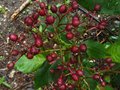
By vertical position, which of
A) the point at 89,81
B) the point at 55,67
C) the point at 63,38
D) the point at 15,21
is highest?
the point at 63,38

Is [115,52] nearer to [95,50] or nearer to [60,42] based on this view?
[95,50]

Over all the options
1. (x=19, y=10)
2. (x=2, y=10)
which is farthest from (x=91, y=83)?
(x=2, y=10)

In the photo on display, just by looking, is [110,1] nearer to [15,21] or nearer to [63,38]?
[63,38]

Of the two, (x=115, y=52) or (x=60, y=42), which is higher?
(x=60, y=42)

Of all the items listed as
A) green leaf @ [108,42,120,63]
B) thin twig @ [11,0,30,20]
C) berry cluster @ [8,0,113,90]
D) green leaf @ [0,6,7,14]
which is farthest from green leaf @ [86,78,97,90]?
green leaf @ [0,6,7,14]

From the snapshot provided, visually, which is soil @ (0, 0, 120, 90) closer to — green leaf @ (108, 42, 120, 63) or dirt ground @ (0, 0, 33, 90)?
dirt ground @ (0, 0, 33, 90)

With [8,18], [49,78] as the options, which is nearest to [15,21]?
[8,18]
